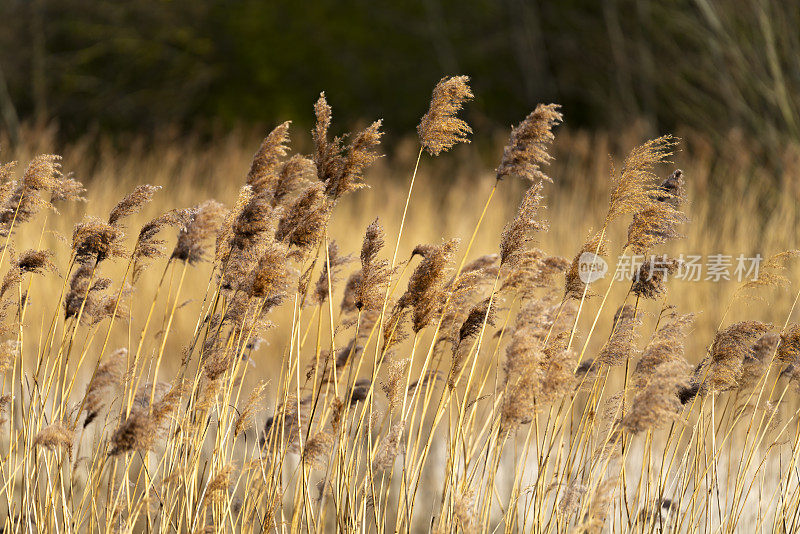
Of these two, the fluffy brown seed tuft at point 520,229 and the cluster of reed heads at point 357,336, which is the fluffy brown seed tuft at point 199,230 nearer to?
the cluster of reed heads at point 357,336

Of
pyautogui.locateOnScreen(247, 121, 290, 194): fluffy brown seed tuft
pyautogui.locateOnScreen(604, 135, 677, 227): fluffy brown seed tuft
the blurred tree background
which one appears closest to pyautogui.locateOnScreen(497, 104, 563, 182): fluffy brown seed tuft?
pyautogui.locateOnScreen(604, 135, 677, 227): fluffy brown seed tuft

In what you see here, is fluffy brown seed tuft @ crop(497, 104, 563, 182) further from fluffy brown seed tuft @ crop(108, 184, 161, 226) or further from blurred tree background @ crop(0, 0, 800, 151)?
blurred tree background @ crop(0, 0, 800, 151)

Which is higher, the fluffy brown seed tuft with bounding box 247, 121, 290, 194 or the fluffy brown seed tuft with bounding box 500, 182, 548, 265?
the fluffy brown seed tuft with bounding box 247, 121, 290, 194

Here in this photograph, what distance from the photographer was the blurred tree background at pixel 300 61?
11391 millimetres

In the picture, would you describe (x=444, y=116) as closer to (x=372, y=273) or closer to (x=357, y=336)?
(x=372, y=273)

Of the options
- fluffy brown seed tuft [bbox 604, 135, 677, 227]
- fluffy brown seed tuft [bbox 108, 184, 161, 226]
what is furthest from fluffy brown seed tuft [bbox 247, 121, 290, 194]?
fluffy brown seed tuft [bbox 604, 135, 677, 227]

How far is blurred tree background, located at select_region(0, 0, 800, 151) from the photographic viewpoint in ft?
37.4

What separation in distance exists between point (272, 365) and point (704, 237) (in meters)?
2.83

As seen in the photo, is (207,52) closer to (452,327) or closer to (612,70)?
(612,70)

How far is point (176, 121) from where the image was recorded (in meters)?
12.9

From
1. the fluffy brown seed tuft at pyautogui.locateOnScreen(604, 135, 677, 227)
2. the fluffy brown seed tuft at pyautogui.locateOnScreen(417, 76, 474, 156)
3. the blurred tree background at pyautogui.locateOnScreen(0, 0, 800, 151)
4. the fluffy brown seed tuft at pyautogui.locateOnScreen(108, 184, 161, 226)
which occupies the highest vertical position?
the blurred tree background at pyautogui.locateOnScreen(0, 0, 800, 151)

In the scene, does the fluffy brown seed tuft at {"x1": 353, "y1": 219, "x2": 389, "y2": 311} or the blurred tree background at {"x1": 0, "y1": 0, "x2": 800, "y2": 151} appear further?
the blurred tree background at {"x1": 0, "y1": 0, "x2": 800, "y2": 151}

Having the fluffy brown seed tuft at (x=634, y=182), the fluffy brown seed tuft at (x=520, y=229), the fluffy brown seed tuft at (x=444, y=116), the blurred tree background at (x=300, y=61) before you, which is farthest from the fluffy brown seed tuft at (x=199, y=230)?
the blurred tree background at (x=300, y=61)

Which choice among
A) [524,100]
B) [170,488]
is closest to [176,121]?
[524,100]
